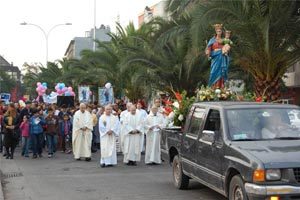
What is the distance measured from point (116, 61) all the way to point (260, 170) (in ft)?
91.5

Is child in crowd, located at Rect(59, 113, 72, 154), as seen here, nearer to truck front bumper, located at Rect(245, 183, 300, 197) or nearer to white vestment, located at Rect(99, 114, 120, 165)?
white vestment, located at Rect(99, 114, 120, 165)

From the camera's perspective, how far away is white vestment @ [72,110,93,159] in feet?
57.2

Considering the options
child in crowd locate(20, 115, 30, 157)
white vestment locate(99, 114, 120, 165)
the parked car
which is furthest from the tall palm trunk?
the parked car

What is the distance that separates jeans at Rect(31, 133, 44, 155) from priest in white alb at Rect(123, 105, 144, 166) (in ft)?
10.8

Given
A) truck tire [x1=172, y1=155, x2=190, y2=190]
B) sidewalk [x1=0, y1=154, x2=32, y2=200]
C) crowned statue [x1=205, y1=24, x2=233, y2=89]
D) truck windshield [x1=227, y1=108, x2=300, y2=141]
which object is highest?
crowned statue [x1=205, y1=24, x2=233, y2=89]

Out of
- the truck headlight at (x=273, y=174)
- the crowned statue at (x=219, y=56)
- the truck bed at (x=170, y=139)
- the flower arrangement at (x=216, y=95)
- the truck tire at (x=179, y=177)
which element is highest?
the crowned statue at (x=219, y=56)

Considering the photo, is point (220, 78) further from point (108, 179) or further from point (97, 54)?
point (97, 54)

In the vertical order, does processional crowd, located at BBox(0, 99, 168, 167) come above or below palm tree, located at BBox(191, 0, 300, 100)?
below

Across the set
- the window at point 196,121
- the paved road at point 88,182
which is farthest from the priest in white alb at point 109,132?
the window at point 196,121

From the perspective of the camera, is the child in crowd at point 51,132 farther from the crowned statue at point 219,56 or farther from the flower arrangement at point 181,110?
the flower arrangement at point 181,110

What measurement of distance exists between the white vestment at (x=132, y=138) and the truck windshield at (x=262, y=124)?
25.3 feet

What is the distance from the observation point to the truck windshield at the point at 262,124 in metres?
8.30

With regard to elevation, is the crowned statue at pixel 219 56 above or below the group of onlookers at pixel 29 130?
above

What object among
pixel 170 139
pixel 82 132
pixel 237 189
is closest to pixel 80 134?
pixel 82 132
